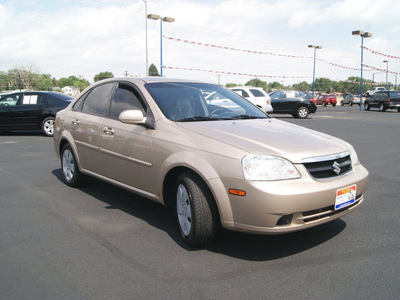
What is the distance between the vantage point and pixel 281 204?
2928 millimetres

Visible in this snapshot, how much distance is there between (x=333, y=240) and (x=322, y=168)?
0.84m

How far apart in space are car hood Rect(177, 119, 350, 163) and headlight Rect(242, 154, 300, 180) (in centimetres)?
5

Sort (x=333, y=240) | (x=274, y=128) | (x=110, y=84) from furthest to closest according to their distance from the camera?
(x=110, y=84), (x=274, y=128), (x=333, y=240)

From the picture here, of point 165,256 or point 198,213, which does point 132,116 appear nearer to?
point 198,213

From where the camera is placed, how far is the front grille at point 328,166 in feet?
10.3

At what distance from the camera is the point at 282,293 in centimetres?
264

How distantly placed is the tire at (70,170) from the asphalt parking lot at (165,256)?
0.39 metres

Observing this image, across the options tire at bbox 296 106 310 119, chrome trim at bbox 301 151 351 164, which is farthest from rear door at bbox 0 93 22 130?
tire at bbox 296 106 310 119

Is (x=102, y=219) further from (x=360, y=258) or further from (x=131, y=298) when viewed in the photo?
(x=360, y=258)

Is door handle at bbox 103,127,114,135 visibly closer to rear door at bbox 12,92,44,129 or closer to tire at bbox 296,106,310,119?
rear door at bbox 12,92,44,129

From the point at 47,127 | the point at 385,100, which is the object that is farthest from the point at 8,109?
the point at 385,100

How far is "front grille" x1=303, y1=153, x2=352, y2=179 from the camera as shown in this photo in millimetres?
3139

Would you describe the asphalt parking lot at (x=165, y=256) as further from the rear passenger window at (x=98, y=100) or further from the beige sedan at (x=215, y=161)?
the rear passenger window at (x=98, y=100)

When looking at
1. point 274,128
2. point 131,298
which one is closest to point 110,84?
point 274,128
